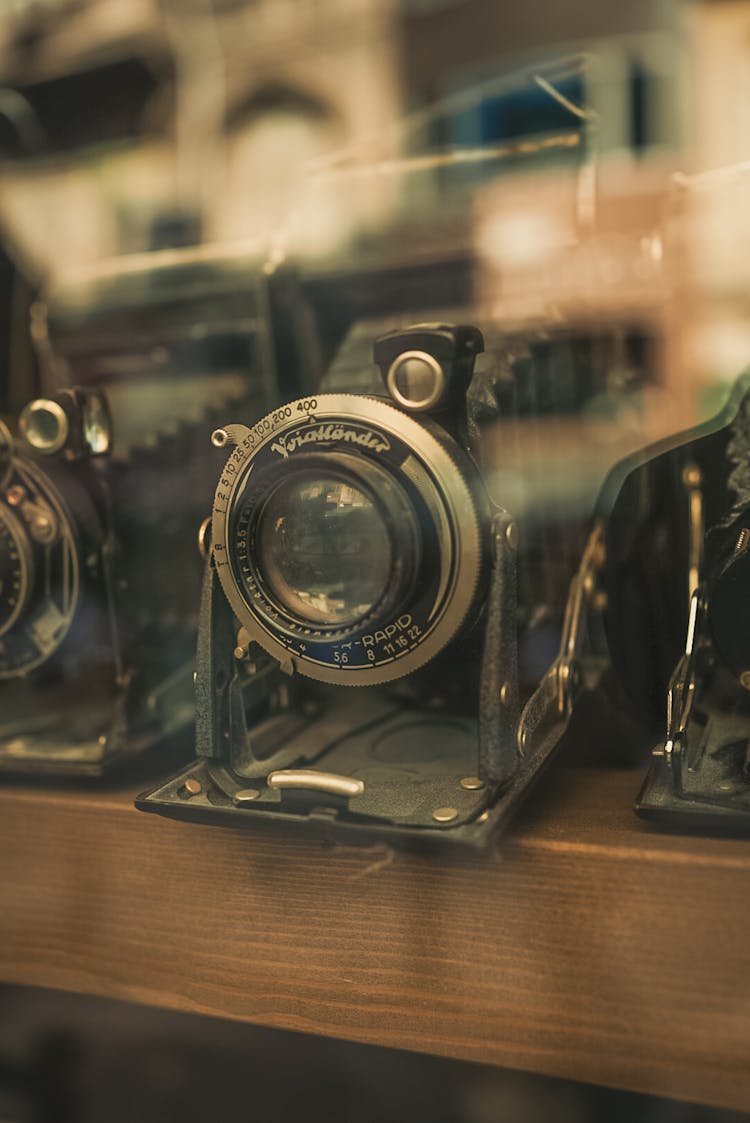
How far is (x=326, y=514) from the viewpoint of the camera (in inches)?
21.5

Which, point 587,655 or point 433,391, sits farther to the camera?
point 587,655

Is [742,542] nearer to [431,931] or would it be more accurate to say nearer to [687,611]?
[687,611]

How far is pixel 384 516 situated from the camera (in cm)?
53

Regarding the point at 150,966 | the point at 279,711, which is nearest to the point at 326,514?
the point at 279,711

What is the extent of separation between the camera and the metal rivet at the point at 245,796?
56 cm

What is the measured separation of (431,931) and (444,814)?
0.07 m

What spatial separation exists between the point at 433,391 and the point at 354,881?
267 millimetres

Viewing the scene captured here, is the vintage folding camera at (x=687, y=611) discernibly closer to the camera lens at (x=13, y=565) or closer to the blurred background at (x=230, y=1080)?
the blurred background at (x=230, y=1080)

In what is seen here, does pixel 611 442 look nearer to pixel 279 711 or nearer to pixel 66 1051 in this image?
pixel 279 711

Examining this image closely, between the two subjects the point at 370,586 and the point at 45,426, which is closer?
the point at 370,586

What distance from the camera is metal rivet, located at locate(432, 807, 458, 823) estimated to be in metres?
0.51

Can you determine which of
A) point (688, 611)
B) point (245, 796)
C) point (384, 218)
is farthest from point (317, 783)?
point (384, 218)

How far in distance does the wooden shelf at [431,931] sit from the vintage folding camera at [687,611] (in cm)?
4

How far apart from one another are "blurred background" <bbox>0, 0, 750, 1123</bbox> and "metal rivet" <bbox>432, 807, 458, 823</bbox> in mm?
230
